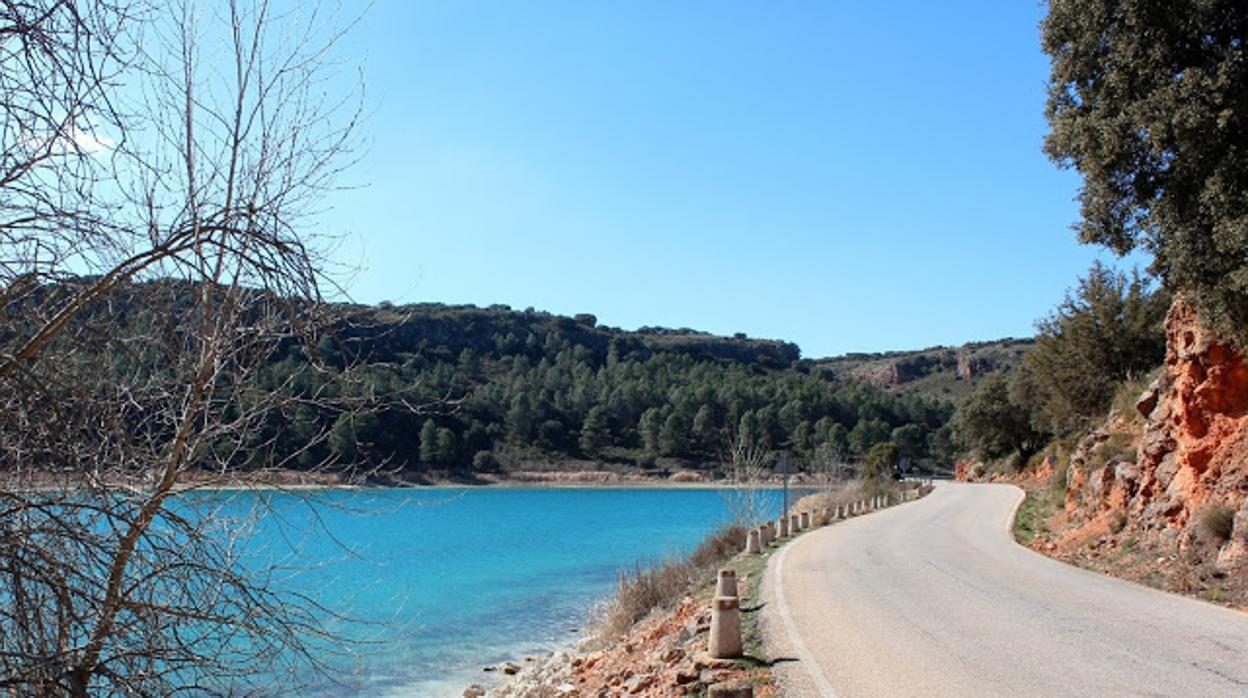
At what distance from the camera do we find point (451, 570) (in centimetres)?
3750

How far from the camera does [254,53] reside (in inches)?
221

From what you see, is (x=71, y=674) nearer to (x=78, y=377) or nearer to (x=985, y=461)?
(x=78, y=377)

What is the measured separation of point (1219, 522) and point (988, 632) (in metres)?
6.26

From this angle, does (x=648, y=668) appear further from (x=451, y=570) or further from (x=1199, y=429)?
(x=451, y=570)

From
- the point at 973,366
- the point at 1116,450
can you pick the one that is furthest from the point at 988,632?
the point at 973,366

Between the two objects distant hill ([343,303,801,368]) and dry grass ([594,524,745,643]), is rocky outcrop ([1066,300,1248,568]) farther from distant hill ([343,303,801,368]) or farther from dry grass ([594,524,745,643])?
distant hill ([343,303,801,368])

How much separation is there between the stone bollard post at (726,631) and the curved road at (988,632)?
1.47 ft

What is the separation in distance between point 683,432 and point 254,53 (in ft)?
367

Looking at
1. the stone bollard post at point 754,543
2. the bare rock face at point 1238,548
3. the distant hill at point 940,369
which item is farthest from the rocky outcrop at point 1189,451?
the distant hill at point 940,369

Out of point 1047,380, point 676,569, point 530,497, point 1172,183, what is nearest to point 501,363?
point 530,497

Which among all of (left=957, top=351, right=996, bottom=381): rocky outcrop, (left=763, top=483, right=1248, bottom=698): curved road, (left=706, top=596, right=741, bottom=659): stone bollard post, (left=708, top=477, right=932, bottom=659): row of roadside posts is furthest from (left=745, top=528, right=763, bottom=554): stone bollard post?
(left=957, top=351, right=996, bottom=381): rocky outcrop

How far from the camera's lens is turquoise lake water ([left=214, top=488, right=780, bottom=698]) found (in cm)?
829

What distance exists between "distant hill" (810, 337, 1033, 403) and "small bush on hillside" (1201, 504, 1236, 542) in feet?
442

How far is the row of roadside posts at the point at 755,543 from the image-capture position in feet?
34.4
